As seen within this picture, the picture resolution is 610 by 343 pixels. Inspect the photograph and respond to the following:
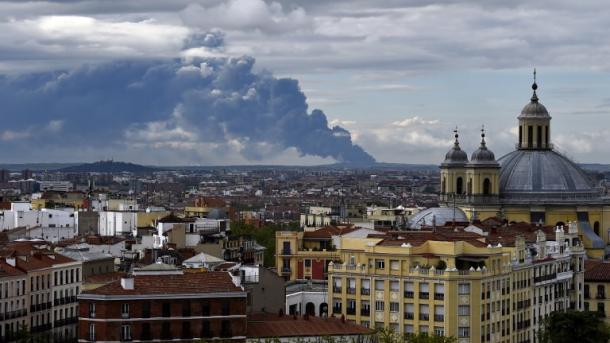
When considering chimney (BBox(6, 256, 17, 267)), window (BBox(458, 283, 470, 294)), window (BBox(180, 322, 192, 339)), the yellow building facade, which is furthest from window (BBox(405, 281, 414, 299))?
the yellow building facade

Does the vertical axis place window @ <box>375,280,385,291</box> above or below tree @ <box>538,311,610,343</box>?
above

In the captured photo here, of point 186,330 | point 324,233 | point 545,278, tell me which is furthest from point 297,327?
point 324,233

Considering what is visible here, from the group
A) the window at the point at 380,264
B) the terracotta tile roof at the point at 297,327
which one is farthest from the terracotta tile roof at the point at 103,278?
the window at the point at 380,264

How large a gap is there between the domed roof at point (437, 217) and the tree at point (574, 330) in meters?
32.9

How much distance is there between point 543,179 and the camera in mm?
153500

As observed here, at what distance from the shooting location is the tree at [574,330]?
10075 centimetres

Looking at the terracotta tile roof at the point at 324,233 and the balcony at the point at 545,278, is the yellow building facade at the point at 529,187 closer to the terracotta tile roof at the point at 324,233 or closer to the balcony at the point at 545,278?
the terracotta tile roof at the point at 324,233

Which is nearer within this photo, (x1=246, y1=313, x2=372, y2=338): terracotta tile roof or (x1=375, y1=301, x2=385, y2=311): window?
(x1=246, y1=313, x2=372, y2=338): terracotta tile roof

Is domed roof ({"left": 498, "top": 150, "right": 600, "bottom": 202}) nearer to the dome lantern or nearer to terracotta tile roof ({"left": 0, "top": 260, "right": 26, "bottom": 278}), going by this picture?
the dome lantern

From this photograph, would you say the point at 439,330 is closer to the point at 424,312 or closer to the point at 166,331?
the point at 424,312

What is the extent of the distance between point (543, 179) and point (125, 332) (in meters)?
74.8

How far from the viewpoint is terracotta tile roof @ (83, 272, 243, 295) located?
8525 centimetres

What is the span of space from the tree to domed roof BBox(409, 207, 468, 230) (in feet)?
108

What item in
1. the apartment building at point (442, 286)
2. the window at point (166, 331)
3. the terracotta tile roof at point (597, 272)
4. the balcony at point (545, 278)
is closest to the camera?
the window at point (166, 331)
